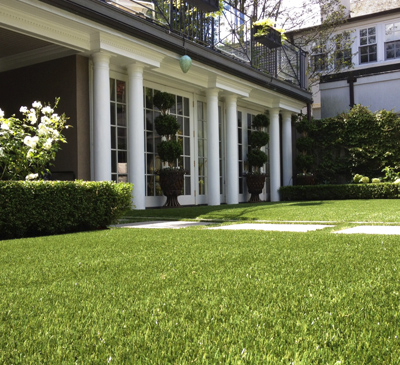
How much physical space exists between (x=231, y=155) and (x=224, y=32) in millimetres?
3430

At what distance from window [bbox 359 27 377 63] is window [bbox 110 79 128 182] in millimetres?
15220

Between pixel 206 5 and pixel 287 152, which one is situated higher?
pixel 206 5

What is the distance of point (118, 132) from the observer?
10336mm

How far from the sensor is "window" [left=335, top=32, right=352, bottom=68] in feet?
70.3

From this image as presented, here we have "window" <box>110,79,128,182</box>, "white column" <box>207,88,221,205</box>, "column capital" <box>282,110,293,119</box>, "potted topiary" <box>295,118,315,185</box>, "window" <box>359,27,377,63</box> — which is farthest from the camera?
"window" <box>359,27,377,63</box>

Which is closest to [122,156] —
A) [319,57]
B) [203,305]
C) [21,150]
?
[21,150]

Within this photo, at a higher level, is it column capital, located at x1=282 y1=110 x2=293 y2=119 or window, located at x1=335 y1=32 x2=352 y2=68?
window, located at x1=335 y1=32 x2=352 y2=68

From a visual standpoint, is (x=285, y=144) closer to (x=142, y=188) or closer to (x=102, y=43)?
(x=142, y=188)

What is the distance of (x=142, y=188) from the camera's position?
9.73 meters

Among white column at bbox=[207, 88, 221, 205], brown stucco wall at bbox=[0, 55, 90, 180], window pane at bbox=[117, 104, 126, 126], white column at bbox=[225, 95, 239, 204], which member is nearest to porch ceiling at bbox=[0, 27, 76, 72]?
brown stucco wall at bbox=[0, 55, 90, 180]

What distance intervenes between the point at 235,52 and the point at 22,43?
6.00 m

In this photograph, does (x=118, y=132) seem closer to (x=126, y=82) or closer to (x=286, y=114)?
(x=126, y=82)

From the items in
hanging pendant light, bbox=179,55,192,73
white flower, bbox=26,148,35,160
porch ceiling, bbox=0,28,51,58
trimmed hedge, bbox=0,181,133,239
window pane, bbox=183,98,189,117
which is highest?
porch ceiling, bbox=0,28,51,58

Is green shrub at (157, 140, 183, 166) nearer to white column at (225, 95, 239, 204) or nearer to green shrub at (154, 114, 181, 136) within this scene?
green shrub at (154, 114, 181, 136)
